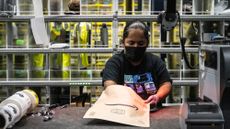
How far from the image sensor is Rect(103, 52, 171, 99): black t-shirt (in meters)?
1.82

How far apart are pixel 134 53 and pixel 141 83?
0.57 ft

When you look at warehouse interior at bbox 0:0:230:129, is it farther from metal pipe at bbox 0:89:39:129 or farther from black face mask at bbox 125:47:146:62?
metal pipe at bbox 0:89:39:129

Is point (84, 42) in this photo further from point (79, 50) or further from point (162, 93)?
point (162, 93)

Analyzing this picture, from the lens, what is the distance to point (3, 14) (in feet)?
10.9

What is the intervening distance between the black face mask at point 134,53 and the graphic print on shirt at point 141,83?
3.7 inches

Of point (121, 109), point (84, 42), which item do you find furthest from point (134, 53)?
point (84, 42)

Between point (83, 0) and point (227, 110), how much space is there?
104 inches

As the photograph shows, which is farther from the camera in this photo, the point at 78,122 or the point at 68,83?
the point at 68,83

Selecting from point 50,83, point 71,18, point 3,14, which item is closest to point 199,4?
point 71,18

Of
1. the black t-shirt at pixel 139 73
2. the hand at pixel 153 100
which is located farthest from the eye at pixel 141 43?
the hand at pixel 153 100

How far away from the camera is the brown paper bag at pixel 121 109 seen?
1079mm

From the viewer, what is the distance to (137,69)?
6.38 feet

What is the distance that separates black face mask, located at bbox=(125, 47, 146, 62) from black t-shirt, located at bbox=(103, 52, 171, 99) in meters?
0.04

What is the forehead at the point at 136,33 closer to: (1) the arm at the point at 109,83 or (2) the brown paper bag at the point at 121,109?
(1) the arm at the point at 109,83
